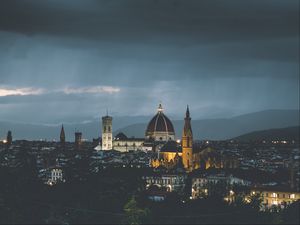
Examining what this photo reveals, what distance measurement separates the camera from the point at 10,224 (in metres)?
24.8

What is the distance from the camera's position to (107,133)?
62125 mm

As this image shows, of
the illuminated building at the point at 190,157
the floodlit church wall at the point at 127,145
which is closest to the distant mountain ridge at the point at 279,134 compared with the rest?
the illuminated building at the point at 190,157

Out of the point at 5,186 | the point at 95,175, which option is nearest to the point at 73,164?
the point at 95,175

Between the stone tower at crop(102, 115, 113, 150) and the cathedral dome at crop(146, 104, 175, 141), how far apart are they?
3519 mm

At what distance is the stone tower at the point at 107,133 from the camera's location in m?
61.0

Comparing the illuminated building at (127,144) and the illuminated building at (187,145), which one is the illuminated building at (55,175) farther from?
the illuminated building at (127,144)

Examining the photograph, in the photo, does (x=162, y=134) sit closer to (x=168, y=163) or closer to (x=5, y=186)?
(x=168, y=163)

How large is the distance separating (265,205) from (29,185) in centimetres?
974

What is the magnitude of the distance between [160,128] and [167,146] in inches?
550

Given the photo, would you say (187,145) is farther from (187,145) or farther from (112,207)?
(112,207)

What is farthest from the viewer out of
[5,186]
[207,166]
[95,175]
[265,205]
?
[207,166]

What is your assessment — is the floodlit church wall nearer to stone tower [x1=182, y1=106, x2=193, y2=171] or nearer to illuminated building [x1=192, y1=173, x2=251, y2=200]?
stone tower [x1=182, y1=106, x2=193, y2=171]

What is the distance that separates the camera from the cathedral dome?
5884 centimetres

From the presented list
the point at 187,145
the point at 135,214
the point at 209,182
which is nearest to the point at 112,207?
the point at 135,214
